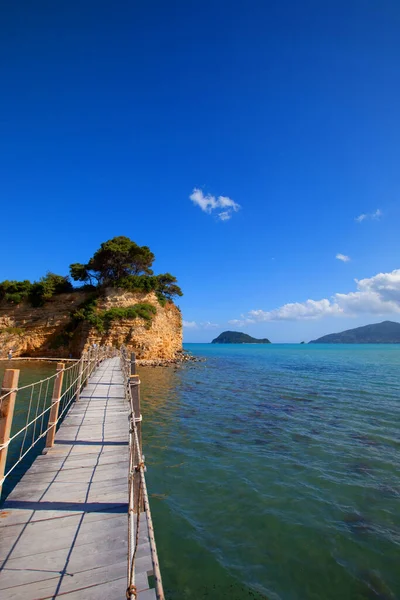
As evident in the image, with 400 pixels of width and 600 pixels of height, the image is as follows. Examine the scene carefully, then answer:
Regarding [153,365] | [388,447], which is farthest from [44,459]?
[153,365]

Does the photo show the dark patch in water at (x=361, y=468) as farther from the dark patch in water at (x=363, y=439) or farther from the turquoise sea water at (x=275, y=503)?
the dark patch in water at (x=363, y=439)

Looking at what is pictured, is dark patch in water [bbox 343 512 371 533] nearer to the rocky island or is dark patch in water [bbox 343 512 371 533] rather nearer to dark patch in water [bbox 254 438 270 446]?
dark patch in water [bbox 254 438 270 446]

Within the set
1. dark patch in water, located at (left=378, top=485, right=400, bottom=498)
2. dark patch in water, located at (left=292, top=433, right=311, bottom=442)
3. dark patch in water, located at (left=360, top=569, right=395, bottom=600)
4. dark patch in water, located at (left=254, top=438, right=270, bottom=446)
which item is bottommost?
dark patch in water, located at (left=360, top=569, right=395, bottom=600)

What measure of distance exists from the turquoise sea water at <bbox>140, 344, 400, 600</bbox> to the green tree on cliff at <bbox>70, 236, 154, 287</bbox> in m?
27.7

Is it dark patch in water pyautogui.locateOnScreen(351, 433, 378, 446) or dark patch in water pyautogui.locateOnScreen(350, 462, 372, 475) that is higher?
dark patch in water pyautogui.locateOnScreen(351, 433, 378, 446)

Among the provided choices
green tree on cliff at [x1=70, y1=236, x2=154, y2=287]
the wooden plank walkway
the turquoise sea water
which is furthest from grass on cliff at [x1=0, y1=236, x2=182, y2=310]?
the wooden plank walkway

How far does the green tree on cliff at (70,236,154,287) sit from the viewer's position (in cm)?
3647

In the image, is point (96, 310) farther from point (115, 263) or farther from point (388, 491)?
point (388, 491)

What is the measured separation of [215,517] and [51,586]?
3403 mm

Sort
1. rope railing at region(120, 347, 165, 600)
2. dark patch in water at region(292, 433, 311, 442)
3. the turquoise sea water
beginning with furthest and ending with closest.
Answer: dark patch in water at region(292, 433, 311, 442) → the turquoise sea water → rope railing at region(120, 347, 165, 600)

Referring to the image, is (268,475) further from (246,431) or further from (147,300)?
(147,300)

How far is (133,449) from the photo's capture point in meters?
3.94

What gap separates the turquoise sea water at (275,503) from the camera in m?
4.04

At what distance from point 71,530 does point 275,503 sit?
4.09 metres
